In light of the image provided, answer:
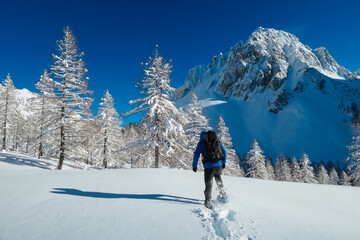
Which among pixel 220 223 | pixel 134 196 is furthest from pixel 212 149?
pixel 134 196

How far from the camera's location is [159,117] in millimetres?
16438

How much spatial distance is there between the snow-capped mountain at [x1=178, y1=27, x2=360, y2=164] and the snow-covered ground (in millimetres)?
128385

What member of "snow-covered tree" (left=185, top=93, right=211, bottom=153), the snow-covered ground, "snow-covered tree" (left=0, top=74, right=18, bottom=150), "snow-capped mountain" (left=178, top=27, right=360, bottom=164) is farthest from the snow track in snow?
"snow-capped mountain" (left=178, top=27, right=360, bottom=164)

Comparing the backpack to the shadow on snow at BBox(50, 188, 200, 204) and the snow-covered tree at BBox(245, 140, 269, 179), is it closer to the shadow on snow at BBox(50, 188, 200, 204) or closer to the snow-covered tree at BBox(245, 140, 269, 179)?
the shadow on snow at BBox(50, 188, 200, 204)

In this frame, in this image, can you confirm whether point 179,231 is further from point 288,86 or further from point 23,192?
point 288,86

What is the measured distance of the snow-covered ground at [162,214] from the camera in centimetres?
330

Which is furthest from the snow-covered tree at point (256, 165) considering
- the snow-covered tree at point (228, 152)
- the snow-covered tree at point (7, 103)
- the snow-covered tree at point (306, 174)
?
the snow-covered tree at point (7, 103)

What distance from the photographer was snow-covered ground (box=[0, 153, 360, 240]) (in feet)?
10.8

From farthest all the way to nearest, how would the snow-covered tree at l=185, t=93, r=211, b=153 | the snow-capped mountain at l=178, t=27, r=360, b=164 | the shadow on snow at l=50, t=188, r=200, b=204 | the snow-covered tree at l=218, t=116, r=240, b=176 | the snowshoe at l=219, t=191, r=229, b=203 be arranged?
the snow-capped mountain at l=178, t=27, r=360, b=164 → the snow-covered tree at l=218, t=116, r=240, b=176 → the snow-covered tree at l=185, t=93, r=211, b=153 → the shadow on snow at l=50, t=188, r=200, b=204 → the snowshoe at l=219, t=191, r=229, b=203

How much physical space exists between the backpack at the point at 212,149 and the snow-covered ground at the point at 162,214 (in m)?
1.12

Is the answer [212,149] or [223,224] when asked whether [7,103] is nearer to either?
[212,149]

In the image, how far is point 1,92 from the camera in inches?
1118

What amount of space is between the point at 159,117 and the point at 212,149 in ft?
38.9

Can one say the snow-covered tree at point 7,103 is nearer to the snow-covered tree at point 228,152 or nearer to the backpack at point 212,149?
the snow-covered tree at point 228,152
